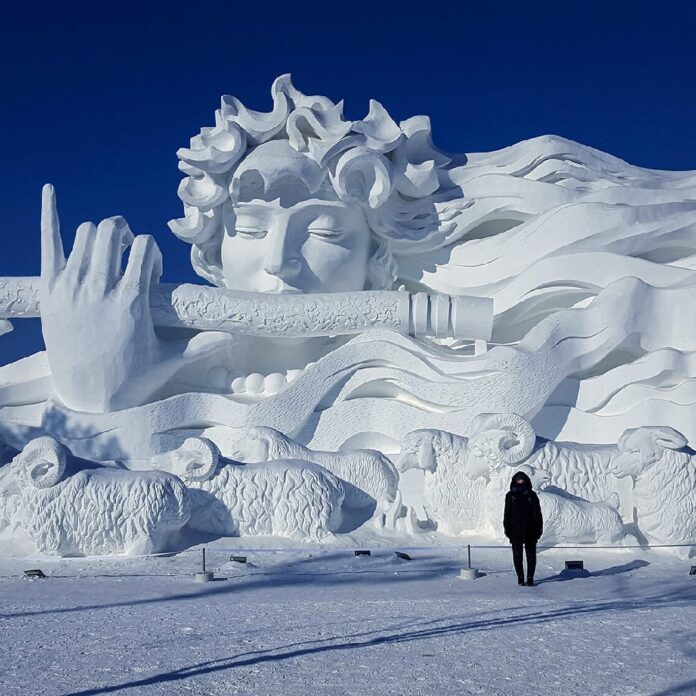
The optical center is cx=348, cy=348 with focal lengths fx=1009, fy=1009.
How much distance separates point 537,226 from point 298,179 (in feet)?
8.79

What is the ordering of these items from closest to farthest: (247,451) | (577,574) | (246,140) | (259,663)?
(259,663)
(577,574)
(247,451)
(246,140)

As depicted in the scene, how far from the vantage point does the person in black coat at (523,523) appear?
595cm

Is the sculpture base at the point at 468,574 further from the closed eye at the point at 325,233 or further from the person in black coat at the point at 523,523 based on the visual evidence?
the closed eye at the point at 325,233

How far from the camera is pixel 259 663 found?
410cm

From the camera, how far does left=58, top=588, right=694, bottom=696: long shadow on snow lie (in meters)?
3.89

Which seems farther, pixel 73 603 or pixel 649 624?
pixel 73 603

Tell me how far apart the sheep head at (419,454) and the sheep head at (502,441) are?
1.17 feet

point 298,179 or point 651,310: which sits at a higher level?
point 298,179

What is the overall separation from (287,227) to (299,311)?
3.29 ft

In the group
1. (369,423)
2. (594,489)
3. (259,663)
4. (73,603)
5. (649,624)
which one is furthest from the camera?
(369,423)

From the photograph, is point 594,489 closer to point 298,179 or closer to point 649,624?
point 649,624

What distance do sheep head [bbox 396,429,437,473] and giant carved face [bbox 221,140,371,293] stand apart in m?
2.93

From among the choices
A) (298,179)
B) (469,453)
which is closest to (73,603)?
(469,453)

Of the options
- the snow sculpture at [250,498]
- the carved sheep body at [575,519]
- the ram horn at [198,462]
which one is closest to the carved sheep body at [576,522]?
the carved sheep body at [575,519]
